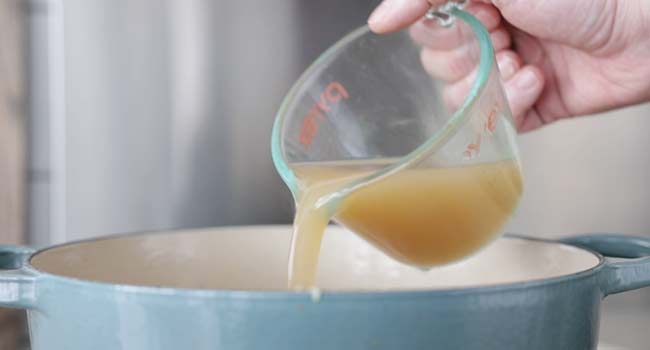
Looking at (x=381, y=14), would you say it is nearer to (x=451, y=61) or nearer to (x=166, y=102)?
(x=451, y=61)

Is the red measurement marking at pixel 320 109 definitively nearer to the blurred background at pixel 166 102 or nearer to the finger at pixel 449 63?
the finger at pixel 449 63

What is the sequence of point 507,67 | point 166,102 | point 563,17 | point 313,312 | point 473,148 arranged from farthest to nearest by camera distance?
point 166,102 → point 507,67 → point 563,17 → point 473,148 → point 313,312

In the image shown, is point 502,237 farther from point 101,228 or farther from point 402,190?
point 101,228

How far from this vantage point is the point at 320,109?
2.34 ft

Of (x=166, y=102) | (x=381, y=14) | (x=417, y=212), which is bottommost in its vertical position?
(x=166, y=102)

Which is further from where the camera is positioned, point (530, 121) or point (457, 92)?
point (530, 121)

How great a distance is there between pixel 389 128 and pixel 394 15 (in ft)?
0.30

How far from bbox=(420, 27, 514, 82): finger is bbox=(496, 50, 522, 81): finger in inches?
4.2

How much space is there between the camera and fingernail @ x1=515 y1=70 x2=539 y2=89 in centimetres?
93

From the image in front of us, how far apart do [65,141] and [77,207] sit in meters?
0.10

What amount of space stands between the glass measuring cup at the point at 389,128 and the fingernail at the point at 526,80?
112mm

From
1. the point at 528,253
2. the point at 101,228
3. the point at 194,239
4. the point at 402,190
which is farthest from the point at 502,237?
the point at 101,228

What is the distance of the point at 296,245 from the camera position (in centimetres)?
59


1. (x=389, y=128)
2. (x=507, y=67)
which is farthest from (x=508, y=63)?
(x=389, y=128)
